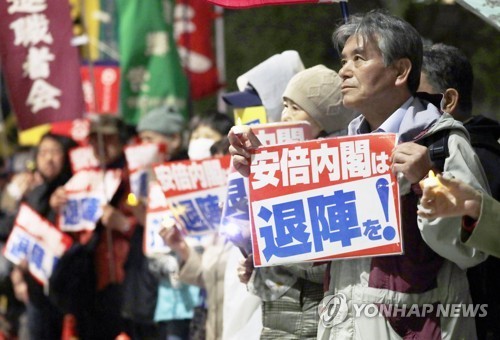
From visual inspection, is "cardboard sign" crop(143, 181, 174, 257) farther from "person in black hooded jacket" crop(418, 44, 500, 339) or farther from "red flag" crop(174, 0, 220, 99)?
"red flag" crop(174, 0, 220, 99)

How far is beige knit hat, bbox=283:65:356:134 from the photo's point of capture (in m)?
6.15

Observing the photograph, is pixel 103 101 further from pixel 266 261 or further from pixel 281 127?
pixel 266 261

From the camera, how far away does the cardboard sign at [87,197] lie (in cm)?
1058

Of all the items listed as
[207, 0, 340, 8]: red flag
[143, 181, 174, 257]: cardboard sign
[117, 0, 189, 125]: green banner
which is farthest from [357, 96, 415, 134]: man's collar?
[117, 0, 189, 125]: green banner

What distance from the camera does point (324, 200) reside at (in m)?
4.91

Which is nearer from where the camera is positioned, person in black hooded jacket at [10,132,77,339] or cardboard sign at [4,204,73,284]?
cardboard sign at [4,204,73,284]

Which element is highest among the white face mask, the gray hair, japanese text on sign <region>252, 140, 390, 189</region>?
the gray hair

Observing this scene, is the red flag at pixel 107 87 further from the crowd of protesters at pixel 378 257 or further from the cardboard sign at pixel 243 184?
the cardboard sign at pixel 243 184

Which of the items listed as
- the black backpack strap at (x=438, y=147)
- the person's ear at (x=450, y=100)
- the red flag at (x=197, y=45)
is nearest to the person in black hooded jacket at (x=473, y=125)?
the person's ear at (x=450, y=100)

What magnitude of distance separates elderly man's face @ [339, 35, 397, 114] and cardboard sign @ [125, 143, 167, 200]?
4894 mm

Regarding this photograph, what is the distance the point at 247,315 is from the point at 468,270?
171cm

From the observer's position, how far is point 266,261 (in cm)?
503

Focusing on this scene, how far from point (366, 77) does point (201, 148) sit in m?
3.29

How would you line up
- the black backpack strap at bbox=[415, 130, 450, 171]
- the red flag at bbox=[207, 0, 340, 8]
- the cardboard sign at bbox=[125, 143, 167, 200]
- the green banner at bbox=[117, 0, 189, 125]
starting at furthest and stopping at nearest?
the green banner at bbox=[117, 0, 189, 125], the cardboard sign at bbox=[125, 143, 167, 200], the red flag at bbox=[207, 0, 340, 8], the black backpack strap at bbox=[415, 130, 450, 171]
